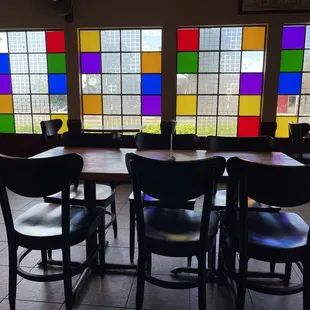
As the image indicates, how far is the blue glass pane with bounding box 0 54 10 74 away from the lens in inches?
181

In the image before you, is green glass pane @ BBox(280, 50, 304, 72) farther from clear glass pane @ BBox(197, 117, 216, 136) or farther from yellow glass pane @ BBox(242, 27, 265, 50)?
clear glass pane @ BBox(197, 117, 216, 136)

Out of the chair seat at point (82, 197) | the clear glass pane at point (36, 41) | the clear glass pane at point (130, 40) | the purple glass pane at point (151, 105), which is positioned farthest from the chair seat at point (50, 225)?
the clear glass pane at point (36, 41)

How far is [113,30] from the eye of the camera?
4355mm

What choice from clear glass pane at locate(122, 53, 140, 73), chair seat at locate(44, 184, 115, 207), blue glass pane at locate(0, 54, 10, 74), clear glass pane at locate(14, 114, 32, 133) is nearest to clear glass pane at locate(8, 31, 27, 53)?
blue glass pane at locate(0, 54, 10, 74)

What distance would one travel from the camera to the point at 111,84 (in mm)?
4516

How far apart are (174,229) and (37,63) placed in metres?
3.91

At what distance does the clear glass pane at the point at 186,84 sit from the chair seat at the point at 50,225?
2.89m

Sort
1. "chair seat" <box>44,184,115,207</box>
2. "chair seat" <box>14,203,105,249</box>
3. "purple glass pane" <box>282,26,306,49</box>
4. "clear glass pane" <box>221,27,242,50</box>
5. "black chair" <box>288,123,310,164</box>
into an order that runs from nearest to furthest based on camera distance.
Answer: "chair seat" <box>14,203,105,249</box>
"chair seat" <box>44,184,115,207</box>
"black chair" <box>288,123,310,164</box>
"purple glass pane" <box>282,26,306,49</box>
"clear glass pane" <box>221,27,242,50</box>

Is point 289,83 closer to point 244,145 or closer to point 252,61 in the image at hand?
point 252,61

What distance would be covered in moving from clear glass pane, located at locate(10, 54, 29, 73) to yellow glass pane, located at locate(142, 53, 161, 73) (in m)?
1.78

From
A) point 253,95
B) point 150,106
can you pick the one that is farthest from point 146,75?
point 253,95

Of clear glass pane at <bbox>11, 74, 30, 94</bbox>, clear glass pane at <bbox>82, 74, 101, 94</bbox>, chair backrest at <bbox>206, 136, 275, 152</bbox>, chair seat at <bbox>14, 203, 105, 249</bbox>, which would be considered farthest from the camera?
clear glass pane at <bbox>11, 74, 30, 94</bbox>

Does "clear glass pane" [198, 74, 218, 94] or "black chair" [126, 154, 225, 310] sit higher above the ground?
"clear glass pane" [198, 74, 218, 94]

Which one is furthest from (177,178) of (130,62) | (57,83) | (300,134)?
(57,83)
